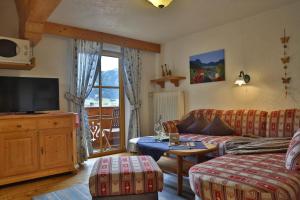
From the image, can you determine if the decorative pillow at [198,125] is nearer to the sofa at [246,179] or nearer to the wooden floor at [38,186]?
the sofa at [246,179]

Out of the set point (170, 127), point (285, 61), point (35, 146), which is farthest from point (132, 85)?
point (285, 61)

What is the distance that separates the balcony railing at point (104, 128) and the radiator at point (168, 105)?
2.74ft

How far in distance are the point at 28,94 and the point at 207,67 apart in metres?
2.89

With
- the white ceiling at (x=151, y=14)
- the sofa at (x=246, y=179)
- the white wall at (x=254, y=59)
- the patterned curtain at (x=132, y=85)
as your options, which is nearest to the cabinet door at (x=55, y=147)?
the patterned curtain at (x=132, y=85)

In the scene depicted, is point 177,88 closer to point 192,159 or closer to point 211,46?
point 211,46

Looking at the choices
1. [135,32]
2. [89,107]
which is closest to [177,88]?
Answer: [135,32]

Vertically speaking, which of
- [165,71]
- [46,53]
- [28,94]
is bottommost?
[28,94]

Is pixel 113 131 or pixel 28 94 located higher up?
pixel 28 94

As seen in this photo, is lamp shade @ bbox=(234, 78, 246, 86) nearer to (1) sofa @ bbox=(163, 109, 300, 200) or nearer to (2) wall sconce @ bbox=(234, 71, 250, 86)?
(2) wall sconce @ bbox=(234, 71, 250, 86)

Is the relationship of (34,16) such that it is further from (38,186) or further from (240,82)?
(240,82)

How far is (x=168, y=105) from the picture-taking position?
4.59 m

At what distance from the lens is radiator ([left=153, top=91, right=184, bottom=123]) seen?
4.40 m

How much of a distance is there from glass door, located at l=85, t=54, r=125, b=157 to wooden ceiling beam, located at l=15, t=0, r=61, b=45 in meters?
1.45

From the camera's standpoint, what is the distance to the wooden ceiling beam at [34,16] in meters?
2.28
